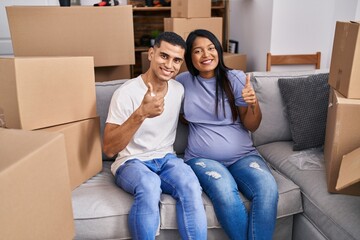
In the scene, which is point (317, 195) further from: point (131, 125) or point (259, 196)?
point (131, 125)

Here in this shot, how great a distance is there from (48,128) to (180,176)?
1.84ft

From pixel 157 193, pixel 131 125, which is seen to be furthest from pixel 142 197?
pixel 131 125

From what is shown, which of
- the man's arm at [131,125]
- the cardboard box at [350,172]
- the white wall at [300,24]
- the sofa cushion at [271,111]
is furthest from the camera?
the white wall at [300,24]

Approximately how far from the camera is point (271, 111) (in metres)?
1.90

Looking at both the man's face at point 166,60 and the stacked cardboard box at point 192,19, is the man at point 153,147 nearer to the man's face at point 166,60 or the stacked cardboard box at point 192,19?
the man's face at point 166,60

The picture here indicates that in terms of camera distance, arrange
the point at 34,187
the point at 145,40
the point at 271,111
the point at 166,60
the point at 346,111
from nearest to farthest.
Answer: the point at 34,187 < the point at 346,111 < the point at 166,60 < the point at 271,111 < the point at 145,40

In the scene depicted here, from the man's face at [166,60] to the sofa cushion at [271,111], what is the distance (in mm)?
618

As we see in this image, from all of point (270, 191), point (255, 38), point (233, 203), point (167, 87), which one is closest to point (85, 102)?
point (167, 87)

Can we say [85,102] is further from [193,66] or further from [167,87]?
[193,66]

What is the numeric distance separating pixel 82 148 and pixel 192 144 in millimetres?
510

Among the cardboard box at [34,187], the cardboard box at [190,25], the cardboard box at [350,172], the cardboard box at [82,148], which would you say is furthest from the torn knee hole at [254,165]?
the cardboard box at [190,25]

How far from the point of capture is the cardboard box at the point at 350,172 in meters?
1.00

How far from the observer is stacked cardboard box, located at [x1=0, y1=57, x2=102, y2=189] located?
1.23 metres

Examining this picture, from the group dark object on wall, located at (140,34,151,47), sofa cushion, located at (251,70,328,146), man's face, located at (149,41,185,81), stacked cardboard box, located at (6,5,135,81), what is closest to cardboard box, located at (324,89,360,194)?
sofa cushion, located at (251,70,328,146)
